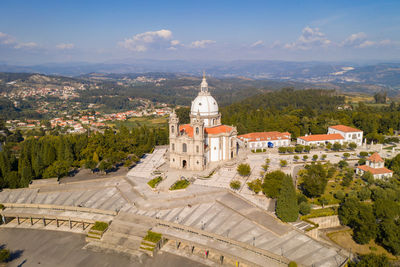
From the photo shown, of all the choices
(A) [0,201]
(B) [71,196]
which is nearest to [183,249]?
(B) [71,196]

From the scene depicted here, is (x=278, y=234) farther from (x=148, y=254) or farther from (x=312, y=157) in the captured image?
(x=312, y=157)

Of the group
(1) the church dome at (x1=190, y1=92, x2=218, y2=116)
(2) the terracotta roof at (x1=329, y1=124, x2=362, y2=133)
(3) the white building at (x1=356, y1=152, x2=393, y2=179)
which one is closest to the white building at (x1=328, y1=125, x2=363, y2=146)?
(2) the terracotta roof at (x1=329, y1=124, x2=362, y2=133)

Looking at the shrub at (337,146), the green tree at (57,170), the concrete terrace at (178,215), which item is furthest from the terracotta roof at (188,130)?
the shrub at (337,146)

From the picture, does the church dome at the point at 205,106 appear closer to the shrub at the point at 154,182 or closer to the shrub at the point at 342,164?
the shrub at the point at 154,182

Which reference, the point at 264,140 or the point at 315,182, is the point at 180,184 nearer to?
the point at 315,182

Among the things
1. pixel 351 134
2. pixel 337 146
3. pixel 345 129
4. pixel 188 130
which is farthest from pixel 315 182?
pixel 345 129

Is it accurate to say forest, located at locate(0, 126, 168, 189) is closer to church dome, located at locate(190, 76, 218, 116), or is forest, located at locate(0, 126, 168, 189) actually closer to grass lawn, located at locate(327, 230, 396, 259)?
church dome, located at locate(190, 76, 218, 116)
